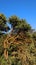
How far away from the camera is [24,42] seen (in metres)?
12.8

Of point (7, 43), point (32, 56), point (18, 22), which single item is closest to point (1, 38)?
point (7, 43)

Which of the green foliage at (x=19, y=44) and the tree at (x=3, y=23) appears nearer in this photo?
the green foliage at (x=19, y=44)

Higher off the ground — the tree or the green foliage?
the tree

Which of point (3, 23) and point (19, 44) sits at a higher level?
point (3, 23)

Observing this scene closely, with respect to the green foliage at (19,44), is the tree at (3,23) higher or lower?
higher

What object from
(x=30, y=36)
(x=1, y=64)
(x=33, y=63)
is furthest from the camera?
(x=30, y=36)

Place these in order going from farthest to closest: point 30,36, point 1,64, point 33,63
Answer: point 30,36
point 33,63
point 1,64

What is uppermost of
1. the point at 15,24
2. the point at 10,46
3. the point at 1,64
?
the point at 15,24

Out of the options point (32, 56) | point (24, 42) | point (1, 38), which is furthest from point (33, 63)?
point (1, 38)

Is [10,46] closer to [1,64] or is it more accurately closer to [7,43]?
A: [7,43]

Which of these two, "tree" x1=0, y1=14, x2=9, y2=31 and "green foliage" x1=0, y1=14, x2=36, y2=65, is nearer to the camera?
"green foliage" x1=0, y1=14, x2=36, y2=65

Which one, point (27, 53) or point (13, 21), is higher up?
point (13, 21)

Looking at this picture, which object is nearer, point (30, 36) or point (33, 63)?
point (33, 63)

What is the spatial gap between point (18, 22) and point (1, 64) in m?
2.97
